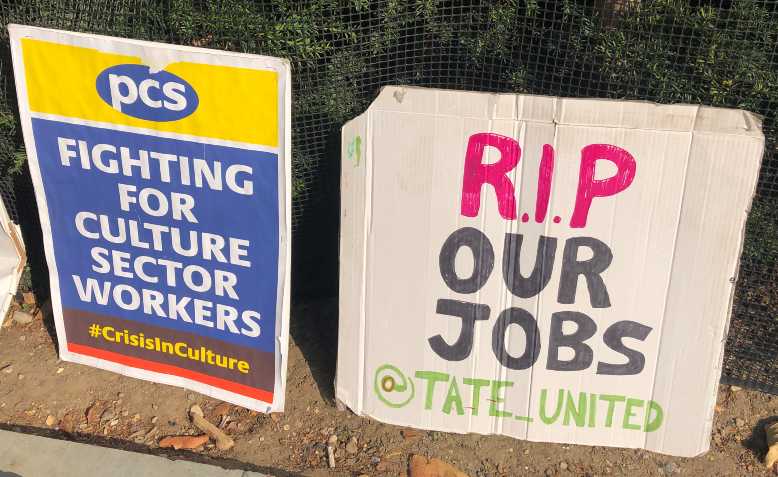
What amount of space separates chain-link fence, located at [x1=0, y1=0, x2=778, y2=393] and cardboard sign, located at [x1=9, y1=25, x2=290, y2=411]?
0.43m

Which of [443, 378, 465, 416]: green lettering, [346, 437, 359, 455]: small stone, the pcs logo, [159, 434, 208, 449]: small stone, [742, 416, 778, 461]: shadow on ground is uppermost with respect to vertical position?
the pcs logo

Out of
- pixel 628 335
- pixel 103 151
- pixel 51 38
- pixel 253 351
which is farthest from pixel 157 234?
pixel 628 335

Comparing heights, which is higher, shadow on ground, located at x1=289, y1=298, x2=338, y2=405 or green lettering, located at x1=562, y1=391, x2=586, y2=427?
green lettering, located at x1=562, y1=391, x2=586, y2=427

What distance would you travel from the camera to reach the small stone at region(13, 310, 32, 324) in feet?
14.9

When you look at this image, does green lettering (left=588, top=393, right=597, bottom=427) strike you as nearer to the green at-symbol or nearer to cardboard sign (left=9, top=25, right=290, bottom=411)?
the green at-symbol

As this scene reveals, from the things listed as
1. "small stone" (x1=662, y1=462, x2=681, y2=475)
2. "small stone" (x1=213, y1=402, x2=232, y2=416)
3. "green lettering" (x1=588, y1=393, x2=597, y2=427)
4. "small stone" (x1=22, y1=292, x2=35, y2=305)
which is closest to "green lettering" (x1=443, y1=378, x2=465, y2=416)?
"green lettering" (x1=588, y1=393, x2=597, y2=427)

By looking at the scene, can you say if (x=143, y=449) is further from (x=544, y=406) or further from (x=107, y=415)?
(x=544, y=406)

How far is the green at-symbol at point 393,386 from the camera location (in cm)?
367

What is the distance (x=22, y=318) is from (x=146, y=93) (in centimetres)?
184

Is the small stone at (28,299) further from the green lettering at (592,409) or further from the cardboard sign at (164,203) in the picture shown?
the green lettering at (592,409)

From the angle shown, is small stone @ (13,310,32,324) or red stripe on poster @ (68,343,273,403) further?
small stone @ (13,310,32,324)

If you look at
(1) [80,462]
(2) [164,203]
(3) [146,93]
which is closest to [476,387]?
(2) [164,203]

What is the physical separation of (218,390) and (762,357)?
8.90 feet

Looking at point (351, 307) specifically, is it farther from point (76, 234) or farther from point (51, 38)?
point (51, 38)
